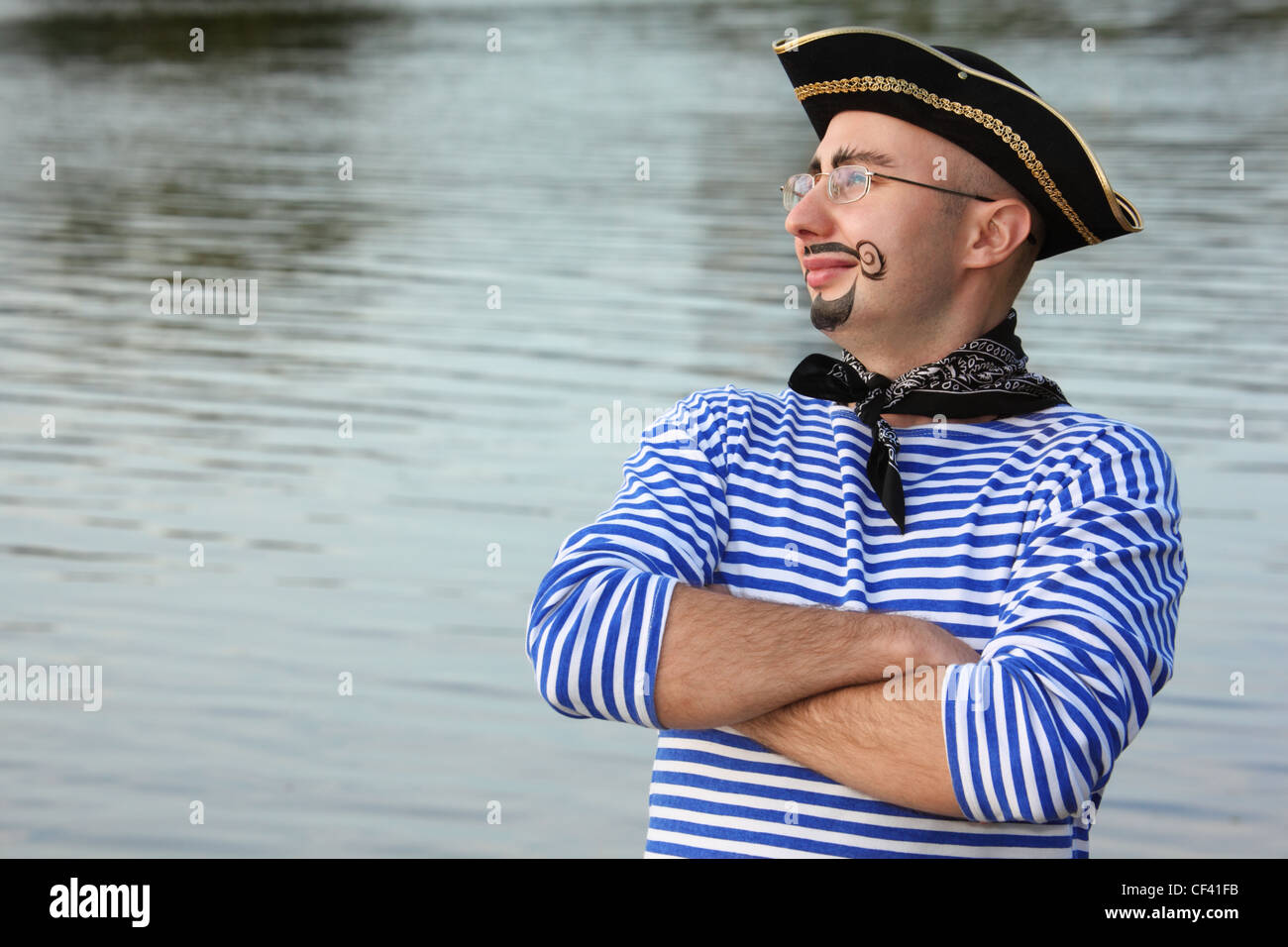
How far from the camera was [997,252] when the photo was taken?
7.91 feet

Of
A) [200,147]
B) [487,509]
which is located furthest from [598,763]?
[200,147]

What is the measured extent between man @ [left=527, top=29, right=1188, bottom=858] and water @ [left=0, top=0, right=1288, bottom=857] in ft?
5.70

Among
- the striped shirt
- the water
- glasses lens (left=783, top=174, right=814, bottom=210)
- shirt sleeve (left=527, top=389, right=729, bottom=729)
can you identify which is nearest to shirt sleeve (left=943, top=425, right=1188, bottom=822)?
the striped shirt

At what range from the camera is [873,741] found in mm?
1945

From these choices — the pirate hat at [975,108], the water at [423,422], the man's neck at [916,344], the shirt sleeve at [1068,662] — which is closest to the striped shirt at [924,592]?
the shirt sleeve at [1068,662]

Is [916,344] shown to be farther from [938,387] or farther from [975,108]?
[975,108]

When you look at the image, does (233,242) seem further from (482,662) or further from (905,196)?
(905,196)

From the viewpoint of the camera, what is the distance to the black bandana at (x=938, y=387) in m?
2.29

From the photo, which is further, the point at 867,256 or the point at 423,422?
the point at 423,422

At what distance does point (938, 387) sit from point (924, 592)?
340 millimetres

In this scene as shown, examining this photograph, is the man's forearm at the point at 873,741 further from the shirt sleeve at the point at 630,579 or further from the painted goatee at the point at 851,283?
the painted goatee at the point at 851,283

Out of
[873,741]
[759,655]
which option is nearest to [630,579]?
[759,655]
